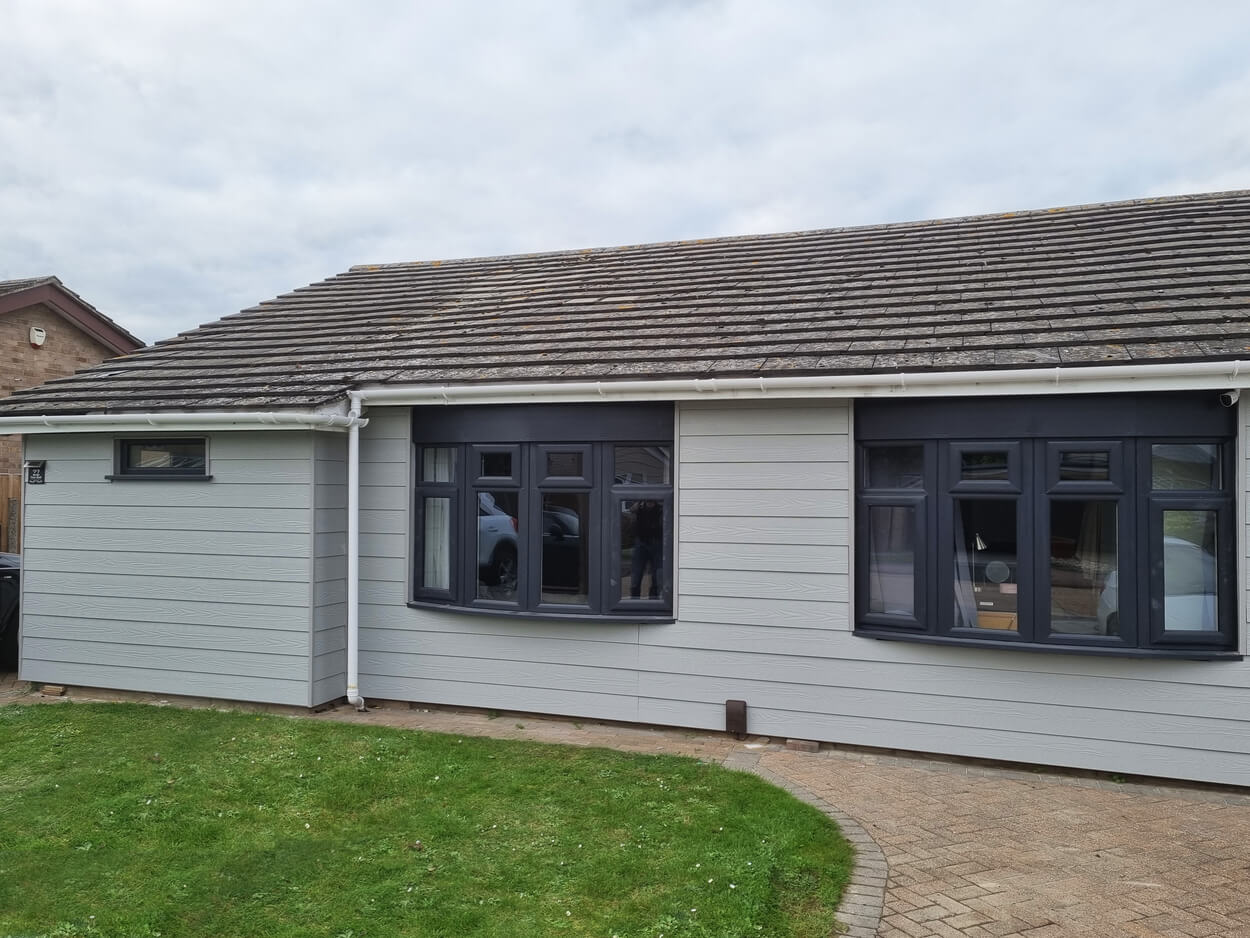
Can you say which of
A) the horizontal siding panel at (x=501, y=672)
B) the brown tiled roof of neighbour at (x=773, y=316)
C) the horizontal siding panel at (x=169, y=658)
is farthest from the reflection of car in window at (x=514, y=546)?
the horizontal siding panel at (x=169, y=658)

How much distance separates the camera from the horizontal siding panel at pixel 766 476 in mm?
6543

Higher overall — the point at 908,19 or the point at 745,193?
the point at 745,193

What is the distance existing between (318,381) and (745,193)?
1881cm

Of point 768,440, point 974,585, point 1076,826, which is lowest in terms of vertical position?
point 1076,826

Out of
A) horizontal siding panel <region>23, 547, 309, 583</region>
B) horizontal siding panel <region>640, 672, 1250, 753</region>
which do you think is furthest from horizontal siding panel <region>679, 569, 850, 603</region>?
horizontal siding panel <region>23, 547, 309, 583</region>

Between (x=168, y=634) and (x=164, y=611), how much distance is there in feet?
0.69

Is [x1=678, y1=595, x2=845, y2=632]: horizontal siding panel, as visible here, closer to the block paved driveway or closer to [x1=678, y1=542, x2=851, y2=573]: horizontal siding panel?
[x1=678, y1=542, x2=851, y2=573]: horizontal siding panel

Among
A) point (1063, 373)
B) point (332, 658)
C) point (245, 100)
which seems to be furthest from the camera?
point (245, 100)

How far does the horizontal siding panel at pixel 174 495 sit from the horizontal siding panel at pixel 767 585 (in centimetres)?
338

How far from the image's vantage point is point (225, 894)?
4.05 m

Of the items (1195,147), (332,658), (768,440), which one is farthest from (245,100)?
(1195,147)

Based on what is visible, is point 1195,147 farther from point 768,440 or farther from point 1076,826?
point 1076,826

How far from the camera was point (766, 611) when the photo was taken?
263 inches

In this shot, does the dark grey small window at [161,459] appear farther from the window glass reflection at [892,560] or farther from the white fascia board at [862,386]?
the window glass reflection at [892,560]
